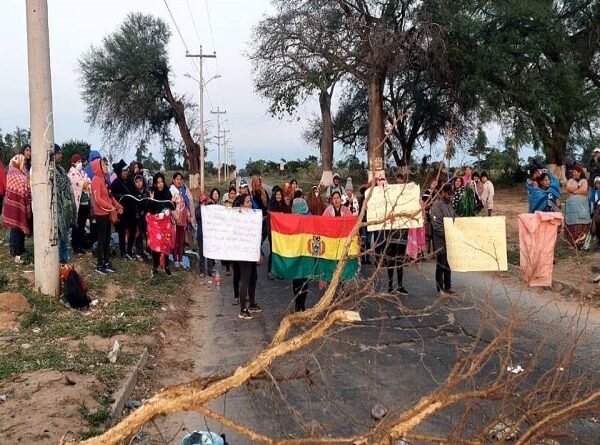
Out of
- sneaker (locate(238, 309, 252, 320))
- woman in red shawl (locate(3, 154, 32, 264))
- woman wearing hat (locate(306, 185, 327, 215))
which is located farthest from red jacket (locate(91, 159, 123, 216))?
woman wearing hat (locate(306, 185, 327, 215))

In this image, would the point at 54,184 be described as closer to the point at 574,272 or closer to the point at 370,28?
the point at 574,272

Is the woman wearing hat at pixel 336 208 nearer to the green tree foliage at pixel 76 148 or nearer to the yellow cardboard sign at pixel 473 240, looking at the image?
the yellow cardboard sign at pixel 473 240

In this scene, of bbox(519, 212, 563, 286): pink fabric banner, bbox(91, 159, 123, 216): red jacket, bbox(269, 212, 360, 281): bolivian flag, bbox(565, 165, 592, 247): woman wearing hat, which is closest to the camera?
bbox(269, 212, 360, 281): bolivian flag

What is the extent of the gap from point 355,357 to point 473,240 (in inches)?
138

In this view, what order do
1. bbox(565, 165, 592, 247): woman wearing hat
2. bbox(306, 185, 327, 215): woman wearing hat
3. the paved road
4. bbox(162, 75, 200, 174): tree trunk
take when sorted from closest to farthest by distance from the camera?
the paved road
bbox(565, 165, 592, 247): woman wearing hat
bbox(306, 185, 327, 215): woman wearing hat
bbox(162, 75, 200, 174): tree trunk

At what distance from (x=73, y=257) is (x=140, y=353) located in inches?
192

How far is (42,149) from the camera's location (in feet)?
26.9

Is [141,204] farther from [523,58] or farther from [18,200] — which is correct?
[523,58]

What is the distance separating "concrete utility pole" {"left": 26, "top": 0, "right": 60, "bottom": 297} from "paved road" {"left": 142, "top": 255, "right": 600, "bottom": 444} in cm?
218

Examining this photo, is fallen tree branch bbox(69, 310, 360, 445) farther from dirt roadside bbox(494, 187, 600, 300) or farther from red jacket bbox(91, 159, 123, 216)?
red jacket bbox(91, 159, 123, 216)

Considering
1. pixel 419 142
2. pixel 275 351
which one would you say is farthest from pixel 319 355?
pixel 419 142

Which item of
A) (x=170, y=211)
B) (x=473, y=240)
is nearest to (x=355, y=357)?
(x=473, y=240)

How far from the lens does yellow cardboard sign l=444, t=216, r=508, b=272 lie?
9.24m

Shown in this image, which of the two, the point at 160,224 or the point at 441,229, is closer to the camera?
the point at 441,229
